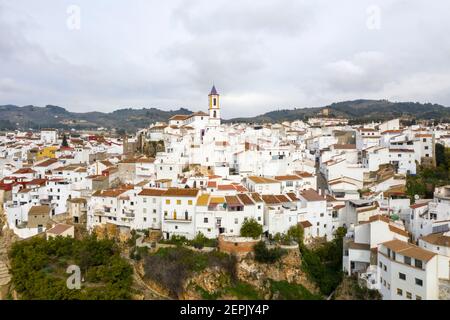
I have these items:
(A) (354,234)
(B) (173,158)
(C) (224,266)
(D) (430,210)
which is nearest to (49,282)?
(C) (224,266)

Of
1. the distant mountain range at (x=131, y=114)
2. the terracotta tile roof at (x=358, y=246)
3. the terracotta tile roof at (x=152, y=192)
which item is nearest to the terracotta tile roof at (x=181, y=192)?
the terracotta tile roof at (x=152, y=192)

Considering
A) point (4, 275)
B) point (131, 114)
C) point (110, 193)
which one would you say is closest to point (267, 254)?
point (110, 193)

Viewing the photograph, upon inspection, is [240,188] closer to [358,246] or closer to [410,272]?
[358,246]

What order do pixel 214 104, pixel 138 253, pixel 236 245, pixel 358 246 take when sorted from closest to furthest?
pixel 358 246
pixel 236 245
pixel 138 253
pixel 214 104

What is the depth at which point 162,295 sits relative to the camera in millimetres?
20203

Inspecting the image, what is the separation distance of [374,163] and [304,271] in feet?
43.1

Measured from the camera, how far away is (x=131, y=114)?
13288cm

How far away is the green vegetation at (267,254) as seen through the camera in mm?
19969

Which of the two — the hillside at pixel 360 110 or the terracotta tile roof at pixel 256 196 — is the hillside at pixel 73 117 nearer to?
the hillside at pixel 360 110

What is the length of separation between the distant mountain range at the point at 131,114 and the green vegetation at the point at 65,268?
68508 millimetres

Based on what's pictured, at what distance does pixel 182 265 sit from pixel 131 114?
118637 millimetres

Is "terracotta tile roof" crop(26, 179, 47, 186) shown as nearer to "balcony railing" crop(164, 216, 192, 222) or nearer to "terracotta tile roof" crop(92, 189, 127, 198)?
"terracotta tile roof" crop(92, 189, 127, 198)

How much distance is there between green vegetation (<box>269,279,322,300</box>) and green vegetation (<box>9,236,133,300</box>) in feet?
23.7
